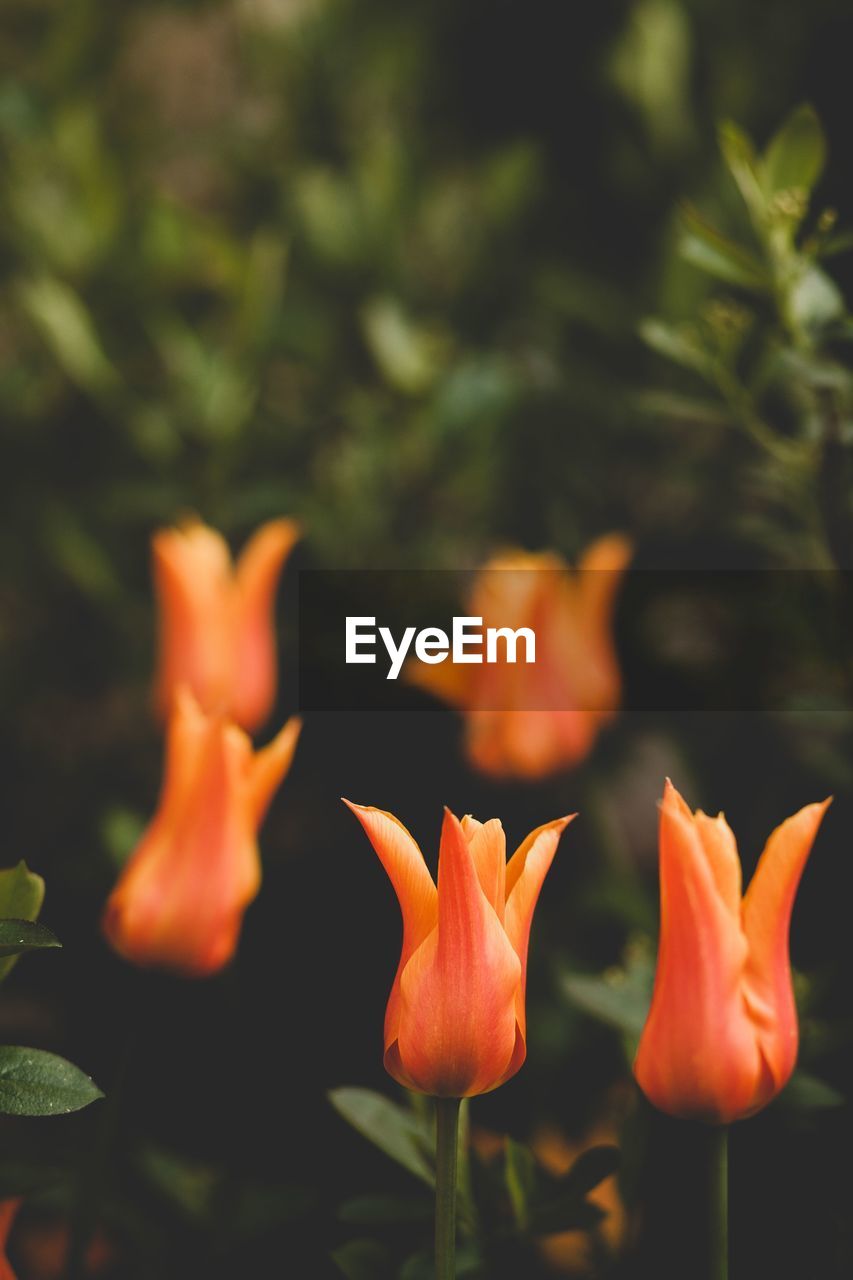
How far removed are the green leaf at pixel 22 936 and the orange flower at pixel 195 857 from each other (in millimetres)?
91

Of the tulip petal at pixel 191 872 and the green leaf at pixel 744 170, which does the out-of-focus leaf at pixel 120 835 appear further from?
the green leaf at pixel 744 170

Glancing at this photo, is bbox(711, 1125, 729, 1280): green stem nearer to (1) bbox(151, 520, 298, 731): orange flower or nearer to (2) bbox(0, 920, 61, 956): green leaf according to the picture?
(2) bbox(0, 920, 61, 956): green leaf

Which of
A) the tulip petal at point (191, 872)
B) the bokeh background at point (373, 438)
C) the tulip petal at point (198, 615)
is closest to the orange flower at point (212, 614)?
the tulip petal at point (198, 615)

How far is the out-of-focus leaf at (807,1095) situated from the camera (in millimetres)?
439

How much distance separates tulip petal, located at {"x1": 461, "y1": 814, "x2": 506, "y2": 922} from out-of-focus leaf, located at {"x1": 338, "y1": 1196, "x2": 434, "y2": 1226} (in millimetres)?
162

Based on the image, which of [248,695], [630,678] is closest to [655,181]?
[630,678]

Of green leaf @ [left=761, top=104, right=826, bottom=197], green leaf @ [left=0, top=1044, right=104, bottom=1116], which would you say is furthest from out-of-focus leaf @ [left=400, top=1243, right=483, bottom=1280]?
green leaf @ [left=761, top=104, right=826, bottom=197]

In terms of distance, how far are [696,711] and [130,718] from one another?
64cm

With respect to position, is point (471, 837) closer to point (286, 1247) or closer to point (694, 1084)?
point (694, 1084)

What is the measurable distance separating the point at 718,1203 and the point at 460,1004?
113 mm

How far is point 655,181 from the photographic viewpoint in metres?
0.98

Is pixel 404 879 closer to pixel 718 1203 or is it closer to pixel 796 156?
pixel 718 1203

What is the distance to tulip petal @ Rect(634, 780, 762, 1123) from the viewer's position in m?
0.33

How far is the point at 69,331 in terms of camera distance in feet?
2.95
